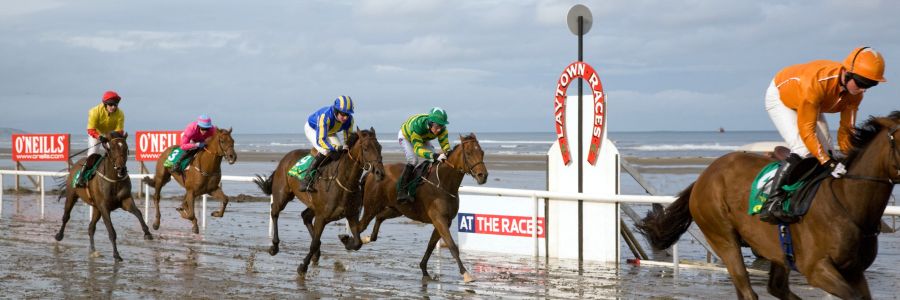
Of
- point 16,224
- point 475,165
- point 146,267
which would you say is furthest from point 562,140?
point 16,224

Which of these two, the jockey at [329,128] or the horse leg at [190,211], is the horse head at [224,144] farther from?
the jockey at [329,128]

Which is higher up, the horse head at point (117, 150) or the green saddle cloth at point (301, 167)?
the horse head at point (117, 150)

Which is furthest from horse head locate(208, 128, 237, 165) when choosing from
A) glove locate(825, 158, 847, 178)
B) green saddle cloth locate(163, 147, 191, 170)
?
glove locate(825, 158, 847, 178)

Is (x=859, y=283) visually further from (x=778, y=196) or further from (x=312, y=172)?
(x=312, y=172)

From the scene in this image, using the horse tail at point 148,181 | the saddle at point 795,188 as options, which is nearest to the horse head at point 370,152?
the saddle at point 795,188

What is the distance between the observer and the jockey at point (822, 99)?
5.91 meters

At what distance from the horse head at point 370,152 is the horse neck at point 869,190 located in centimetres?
462

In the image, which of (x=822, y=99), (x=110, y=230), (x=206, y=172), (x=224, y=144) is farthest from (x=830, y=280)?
(x=206, y=172)

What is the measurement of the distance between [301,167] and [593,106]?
325cm

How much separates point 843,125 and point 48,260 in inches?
334

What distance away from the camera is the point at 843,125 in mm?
6301

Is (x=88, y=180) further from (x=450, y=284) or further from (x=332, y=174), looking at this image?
(x=450, y=284)

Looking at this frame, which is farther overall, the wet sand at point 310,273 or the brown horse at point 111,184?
the brown horse at point 111,184

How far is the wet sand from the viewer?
888 cm
